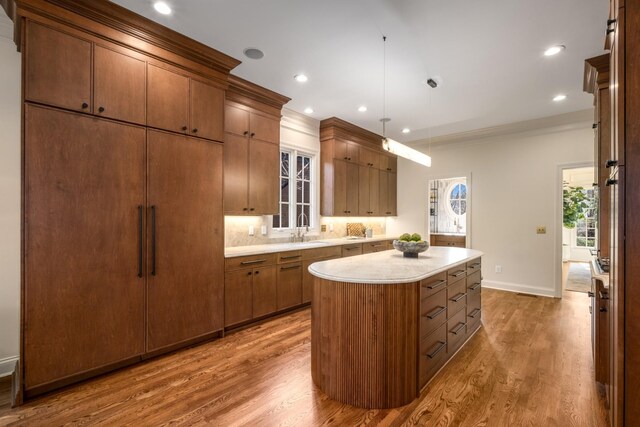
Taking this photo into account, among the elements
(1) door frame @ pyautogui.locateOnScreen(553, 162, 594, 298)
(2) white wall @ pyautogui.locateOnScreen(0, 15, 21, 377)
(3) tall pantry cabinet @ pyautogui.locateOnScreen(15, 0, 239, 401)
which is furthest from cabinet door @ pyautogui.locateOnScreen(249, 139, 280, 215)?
(1) door frame @ pyautogui.locateOnScreen(553, 162, 594, 298)

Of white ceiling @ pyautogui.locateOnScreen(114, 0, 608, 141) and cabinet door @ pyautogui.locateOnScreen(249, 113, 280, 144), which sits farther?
cabinet door @ pyautogui.locateOnScreen(249, 113, 280, 144)

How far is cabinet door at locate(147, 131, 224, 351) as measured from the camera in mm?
2668

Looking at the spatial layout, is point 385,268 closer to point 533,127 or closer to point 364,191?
point 364,191

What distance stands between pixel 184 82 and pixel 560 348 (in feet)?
14.6

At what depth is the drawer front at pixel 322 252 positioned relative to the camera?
166 inches

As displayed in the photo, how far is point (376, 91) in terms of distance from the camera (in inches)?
154

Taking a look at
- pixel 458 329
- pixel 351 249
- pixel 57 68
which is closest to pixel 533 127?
pixel 351 249

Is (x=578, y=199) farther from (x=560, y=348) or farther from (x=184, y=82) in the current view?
(x=184, y=82)

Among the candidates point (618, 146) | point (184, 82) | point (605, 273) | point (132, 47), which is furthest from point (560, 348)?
point (132, 47)

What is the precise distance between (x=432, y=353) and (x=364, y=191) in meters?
3.83

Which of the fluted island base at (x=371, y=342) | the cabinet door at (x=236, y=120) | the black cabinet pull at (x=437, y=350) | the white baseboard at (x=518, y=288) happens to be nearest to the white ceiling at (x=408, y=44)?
the cabinet door at (x=236, y=120)

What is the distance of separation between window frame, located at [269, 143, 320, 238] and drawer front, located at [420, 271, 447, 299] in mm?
2623

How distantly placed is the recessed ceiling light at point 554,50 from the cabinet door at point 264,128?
3.11 meters

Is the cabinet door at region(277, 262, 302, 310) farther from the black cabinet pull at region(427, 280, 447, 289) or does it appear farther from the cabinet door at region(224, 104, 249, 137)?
the black cabinet pull at region(427, 280, 447, 289)
